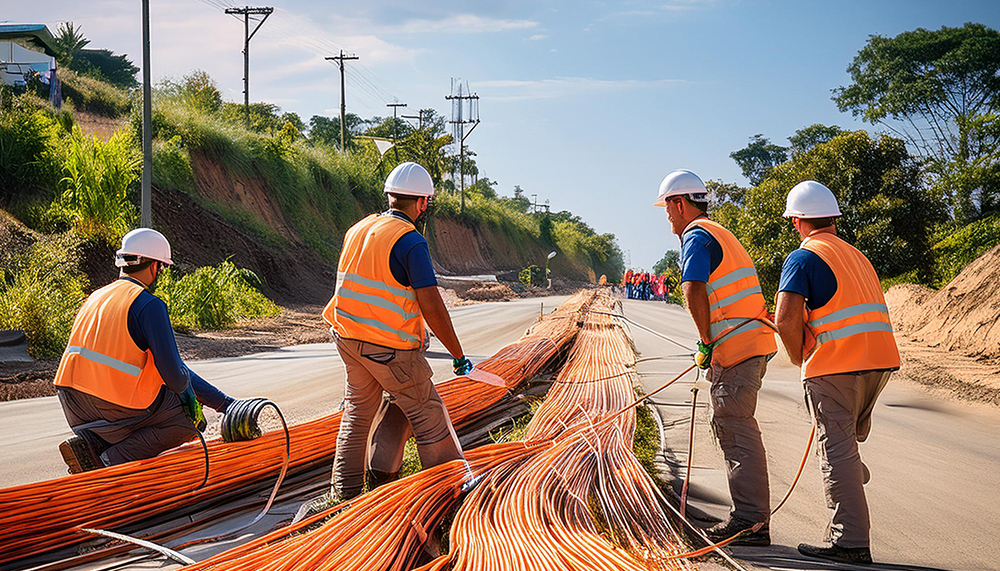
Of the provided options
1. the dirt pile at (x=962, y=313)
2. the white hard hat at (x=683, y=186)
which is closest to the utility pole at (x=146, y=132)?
the white hard hat at (x=683, y=186)

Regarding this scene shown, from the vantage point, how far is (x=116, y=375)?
161 inches

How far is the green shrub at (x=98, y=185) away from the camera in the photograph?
1531cm

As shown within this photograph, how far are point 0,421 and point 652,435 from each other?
585 centimetres

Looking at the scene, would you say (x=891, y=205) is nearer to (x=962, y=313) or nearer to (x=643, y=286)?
(x=962, y=313)

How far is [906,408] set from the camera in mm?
9453

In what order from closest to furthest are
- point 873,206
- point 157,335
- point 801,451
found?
point 157,335, point 801,451, point 873,206

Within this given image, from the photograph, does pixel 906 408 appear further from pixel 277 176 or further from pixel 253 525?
pixel 277 176

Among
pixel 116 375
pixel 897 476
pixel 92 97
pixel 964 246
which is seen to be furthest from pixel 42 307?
pixel 92 97

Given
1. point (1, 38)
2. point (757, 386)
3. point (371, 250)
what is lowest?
point (757, 386)

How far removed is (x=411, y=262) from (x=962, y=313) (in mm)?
12991

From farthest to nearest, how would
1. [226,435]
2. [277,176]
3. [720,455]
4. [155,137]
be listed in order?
[277,176] → [155,137] → [720,455] → [226,435]

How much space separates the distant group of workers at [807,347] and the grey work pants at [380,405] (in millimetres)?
1467

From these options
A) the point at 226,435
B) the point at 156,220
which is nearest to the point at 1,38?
the point at 156,220

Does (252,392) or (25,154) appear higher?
(25,154)
